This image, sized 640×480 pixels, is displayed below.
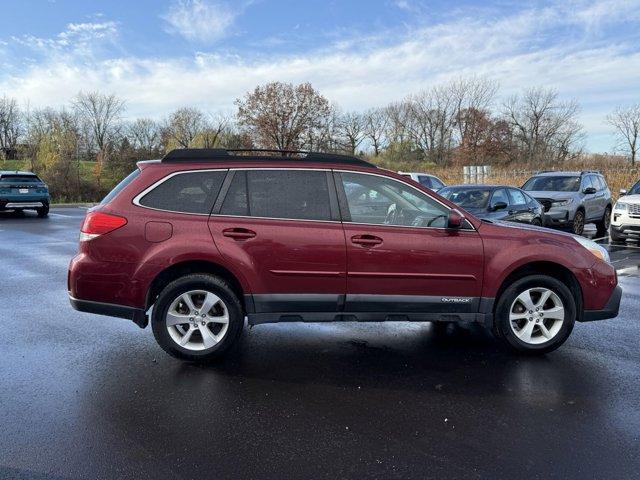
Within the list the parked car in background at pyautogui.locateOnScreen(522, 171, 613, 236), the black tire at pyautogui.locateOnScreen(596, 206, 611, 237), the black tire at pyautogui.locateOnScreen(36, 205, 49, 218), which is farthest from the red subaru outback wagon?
the black tire at pyautogui.locateOnScreen(36, 205, 49, 218)

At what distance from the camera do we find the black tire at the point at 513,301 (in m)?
4.64

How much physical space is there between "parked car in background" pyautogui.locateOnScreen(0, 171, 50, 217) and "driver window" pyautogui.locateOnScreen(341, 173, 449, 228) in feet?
60.7

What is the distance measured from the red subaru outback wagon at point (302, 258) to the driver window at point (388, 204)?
1 centimetres

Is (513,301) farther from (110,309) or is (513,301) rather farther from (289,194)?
(110,309)

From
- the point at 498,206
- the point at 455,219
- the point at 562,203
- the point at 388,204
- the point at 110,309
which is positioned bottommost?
the point at 110,309

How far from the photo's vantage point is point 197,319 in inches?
173

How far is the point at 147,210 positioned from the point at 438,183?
15318 mm

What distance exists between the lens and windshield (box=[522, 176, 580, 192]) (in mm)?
14594

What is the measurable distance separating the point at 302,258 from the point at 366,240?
59cm

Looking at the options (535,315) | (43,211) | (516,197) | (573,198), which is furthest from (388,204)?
(43,211)

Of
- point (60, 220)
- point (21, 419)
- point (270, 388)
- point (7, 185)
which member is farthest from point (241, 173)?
point (7, 185)

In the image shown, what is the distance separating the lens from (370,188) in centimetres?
470

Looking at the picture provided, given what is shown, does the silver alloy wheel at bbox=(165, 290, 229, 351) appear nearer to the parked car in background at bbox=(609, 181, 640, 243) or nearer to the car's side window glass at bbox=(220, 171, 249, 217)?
the car's side window glass at bbox=(220, 171, 249, 217)

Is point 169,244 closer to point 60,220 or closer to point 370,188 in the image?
point 370,188
